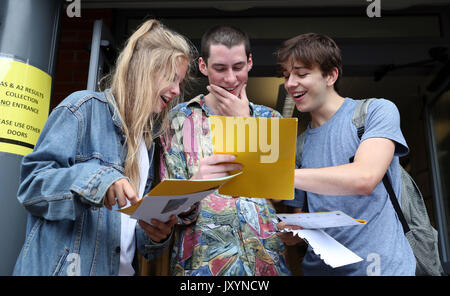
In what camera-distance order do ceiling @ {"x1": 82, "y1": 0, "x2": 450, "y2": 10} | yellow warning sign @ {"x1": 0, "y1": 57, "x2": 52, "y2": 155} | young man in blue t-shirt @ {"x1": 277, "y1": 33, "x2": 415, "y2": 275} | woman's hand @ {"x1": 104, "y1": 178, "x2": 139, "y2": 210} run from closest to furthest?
woman's hand @ {"x1": 104, "y1": 178, "x2": 139, "y2": 210}, young man in blue t-shirt @ {"x1": 277, "y1": 33, "x2": 415, "y2": 275}, yellow warning sign @ {"x1": 0, "y1": 57, "x2": 52, "y2": 155}, ceiling @ {"x1": 82, "y1": 0, "x2": 450, "y2": 10}

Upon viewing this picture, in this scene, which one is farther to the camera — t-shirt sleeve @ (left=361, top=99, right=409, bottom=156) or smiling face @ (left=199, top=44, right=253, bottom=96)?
smiling face @ (left=199, top=44, right=253, bottom=96)

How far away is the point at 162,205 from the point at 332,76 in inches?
49.6

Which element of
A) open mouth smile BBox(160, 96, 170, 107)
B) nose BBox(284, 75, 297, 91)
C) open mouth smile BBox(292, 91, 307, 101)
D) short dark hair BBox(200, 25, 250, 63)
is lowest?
open mouth smile BBox(160, 96, 170, 107)

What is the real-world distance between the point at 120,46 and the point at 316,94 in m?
2.23

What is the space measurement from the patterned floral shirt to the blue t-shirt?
0.76 ft

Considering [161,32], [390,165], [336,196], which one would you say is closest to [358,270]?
[336,196]

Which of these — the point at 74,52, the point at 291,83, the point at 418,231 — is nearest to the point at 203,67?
the point at 291,83

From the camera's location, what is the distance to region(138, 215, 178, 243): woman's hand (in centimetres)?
154

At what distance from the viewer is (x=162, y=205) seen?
1341mm

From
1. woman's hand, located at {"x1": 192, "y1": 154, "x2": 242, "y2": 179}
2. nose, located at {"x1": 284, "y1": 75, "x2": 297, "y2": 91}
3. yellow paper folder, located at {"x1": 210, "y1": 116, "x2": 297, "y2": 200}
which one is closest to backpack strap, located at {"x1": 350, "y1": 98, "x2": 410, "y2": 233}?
nose, located at {"x1": 284, "y1": 75, "x2": 297, "y2": 91}

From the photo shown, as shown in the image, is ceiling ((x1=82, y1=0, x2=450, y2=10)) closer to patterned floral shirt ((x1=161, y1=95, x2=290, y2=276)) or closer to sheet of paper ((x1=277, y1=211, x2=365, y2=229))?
patterned floral shirt ((x1=161, y1=95, x2=290, y2=276))

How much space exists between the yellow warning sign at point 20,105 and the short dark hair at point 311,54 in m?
1.26

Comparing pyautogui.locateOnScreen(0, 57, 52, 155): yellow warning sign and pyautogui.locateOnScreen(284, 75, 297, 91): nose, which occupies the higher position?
pyautogui.locateOnScreen(284, 75, 297, 91): nose

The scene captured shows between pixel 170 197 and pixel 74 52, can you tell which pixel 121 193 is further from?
pixel 74 52
